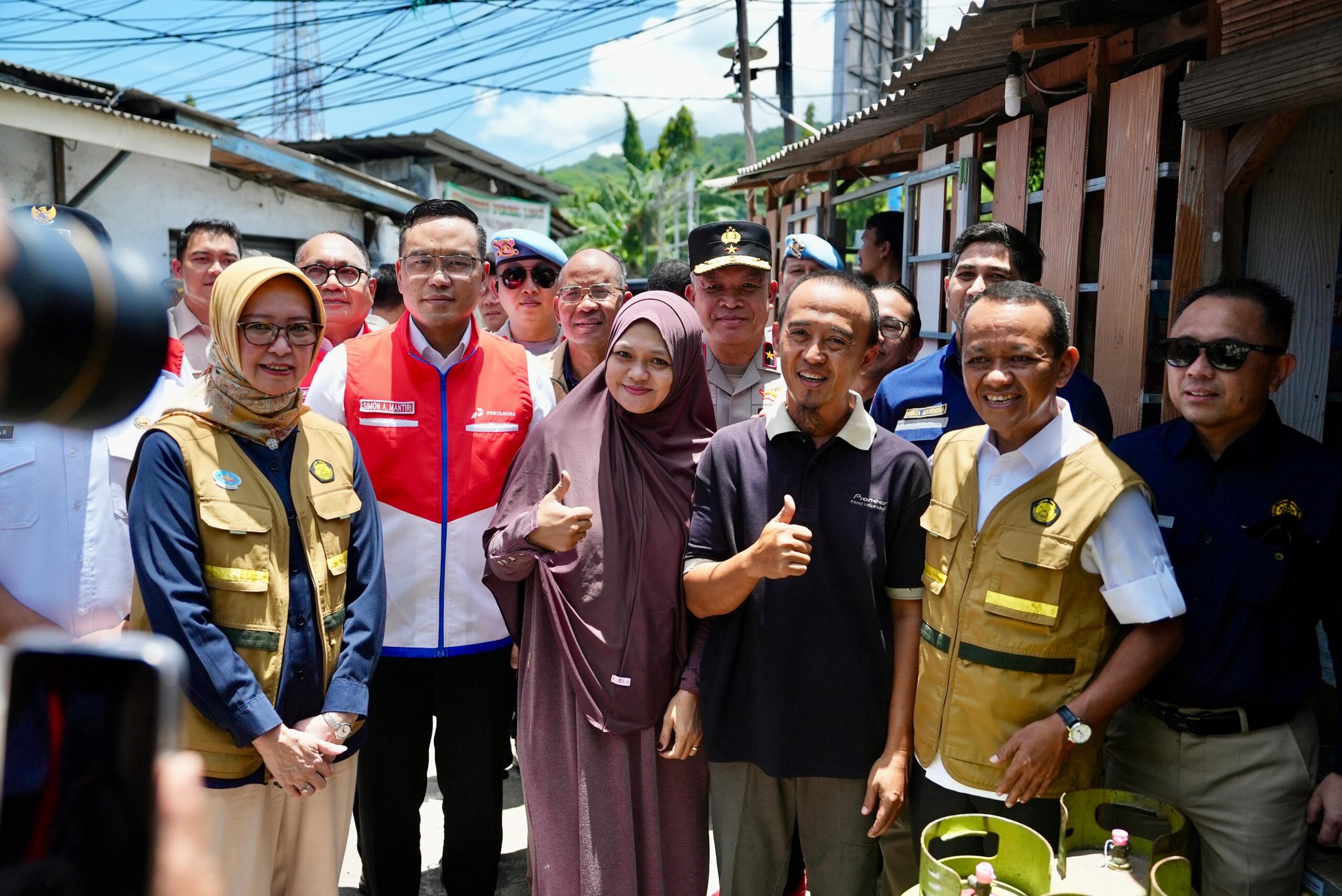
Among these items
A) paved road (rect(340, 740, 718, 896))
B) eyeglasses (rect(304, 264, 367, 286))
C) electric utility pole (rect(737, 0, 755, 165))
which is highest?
electric utility pole (rect(737, 0, 755, 165))

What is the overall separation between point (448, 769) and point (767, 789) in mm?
1153

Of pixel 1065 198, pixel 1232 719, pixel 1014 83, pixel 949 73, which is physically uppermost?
pixel 949 73

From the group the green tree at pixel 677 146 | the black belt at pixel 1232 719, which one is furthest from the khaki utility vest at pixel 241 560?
the green tree at pixel 677 146

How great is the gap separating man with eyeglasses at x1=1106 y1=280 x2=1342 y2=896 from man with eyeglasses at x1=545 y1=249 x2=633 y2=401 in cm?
202

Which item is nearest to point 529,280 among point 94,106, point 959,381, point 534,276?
point 534,276

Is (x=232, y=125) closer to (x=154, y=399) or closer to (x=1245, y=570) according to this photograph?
(x=154, y=399)

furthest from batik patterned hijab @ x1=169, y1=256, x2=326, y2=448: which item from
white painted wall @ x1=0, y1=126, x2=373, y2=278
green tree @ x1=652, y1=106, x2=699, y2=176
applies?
green tree @ x1=652, y1=106, x2=699, y2=176

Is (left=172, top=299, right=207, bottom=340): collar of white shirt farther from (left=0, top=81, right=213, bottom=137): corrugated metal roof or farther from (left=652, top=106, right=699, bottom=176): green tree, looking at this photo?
(left=652, top=106, right=699, bottom=176): green tree

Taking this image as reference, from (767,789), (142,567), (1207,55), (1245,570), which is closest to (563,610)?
(767,789)

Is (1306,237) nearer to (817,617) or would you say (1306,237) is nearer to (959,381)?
(959,381)

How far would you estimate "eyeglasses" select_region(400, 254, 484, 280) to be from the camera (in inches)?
118

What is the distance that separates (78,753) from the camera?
0.76 meters

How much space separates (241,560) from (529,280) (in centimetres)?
224

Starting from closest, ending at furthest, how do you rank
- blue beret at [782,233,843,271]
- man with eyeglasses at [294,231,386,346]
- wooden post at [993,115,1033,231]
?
1. man with eyeglasses at [294,231,386,346]
2. blue beret at [782,233,843,271]
3. wooden post at [993,115,1033,231]
